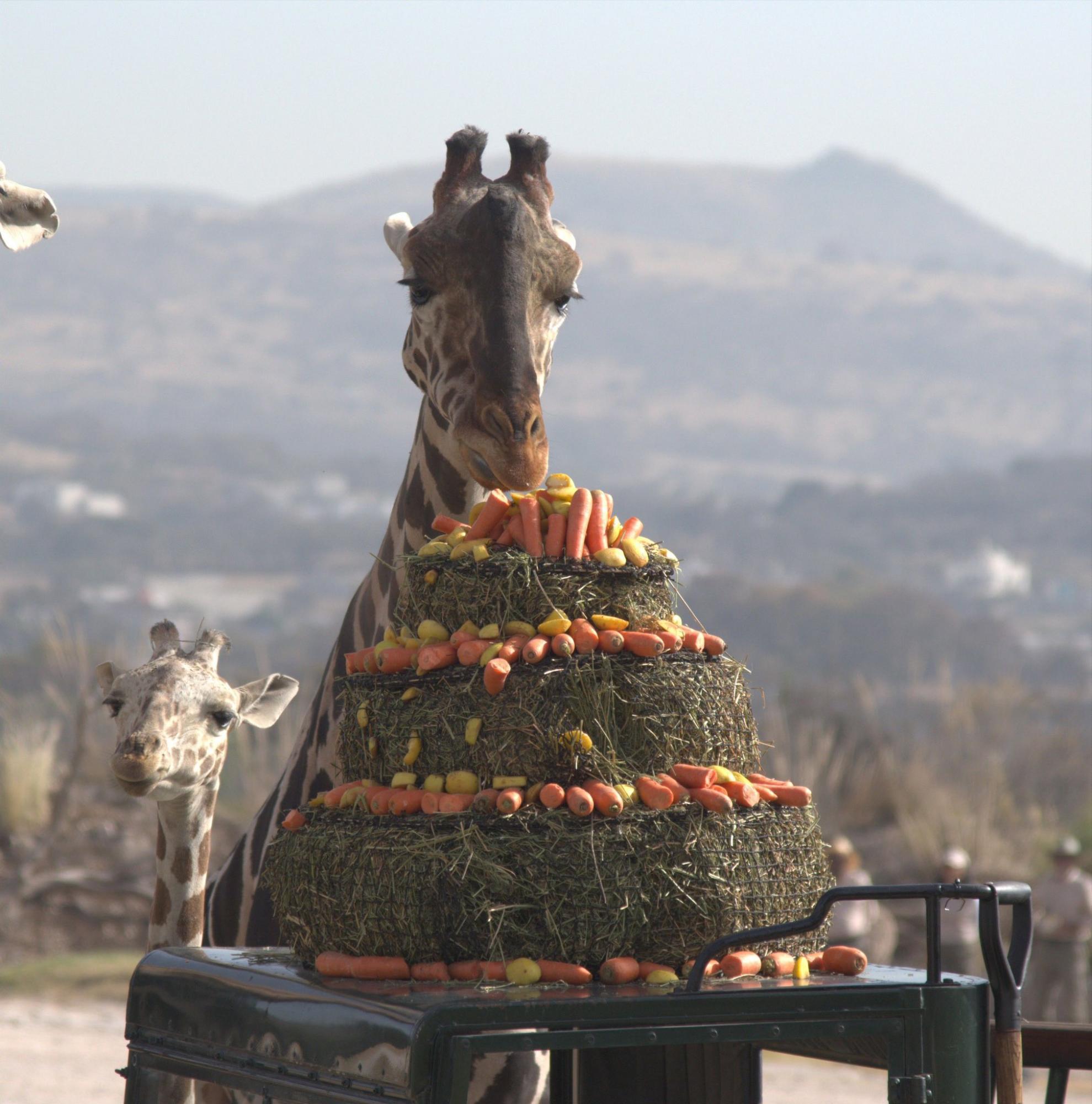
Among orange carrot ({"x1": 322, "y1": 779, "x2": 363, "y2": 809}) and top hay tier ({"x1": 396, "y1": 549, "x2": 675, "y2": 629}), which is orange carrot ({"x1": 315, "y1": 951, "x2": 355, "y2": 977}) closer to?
orange carrot ({"x1": 322, "y1": 779, "x2": 363, "y2": 809})

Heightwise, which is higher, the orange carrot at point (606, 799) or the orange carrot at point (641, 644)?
the orange carrot at point (641, 644)

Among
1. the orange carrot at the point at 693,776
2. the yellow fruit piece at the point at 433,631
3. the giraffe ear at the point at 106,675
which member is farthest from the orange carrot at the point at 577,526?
the giraffe ear at the point at 106,675

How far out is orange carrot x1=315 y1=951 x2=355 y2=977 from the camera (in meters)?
4.47

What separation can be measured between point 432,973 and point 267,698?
2.30 metres

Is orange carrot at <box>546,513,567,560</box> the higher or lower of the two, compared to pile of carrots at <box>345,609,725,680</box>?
higher

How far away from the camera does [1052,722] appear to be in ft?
153

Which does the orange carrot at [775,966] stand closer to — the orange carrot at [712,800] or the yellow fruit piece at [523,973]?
the orange carrot at [712,800]

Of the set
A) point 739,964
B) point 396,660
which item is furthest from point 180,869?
point 739,964

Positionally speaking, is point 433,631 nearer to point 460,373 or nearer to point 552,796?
point 552,796

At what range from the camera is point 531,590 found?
480 centimetres

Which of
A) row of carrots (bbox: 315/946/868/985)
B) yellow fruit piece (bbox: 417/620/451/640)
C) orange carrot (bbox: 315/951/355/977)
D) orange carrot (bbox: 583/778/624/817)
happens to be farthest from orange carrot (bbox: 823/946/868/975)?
yellow fruit piece (bbox: 417/620/451/640)

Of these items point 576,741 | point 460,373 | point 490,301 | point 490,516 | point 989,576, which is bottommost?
point 576,741

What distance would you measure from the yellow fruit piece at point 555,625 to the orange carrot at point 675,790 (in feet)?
1.46

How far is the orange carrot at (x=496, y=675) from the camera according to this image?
4.55 meters
